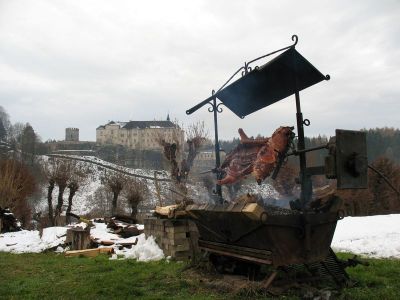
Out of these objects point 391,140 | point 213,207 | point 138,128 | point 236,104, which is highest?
point 138,128

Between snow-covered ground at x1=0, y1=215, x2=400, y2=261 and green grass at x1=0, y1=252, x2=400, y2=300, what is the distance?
1.14m

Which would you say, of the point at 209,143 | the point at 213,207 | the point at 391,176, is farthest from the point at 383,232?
the point at 391,176

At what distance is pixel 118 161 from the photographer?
7406 centimetres

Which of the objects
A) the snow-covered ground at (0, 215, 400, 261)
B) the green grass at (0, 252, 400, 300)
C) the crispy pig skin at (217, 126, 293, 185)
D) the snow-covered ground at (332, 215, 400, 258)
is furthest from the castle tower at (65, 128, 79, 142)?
the crispy pig skin at (217, 126, 293, 185)

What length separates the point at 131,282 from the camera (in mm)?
7035

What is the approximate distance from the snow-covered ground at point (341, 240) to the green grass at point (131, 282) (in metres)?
1.14

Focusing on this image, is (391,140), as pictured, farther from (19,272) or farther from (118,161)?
(19,272)

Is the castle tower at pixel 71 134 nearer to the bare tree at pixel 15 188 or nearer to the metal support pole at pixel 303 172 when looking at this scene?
the bare tree at pixel 15 188

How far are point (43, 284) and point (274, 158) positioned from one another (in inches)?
205

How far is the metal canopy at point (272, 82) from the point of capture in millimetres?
5754

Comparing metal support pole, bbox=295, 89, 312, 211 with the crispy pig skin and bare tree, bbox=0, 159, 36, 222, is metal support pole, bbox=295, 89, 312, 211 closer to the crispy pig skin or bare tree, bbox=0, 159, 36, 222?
the crispy pig skin

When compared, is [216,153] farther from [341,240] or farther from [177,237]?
[341,240]

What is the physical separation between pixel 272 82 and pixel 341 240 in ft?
24.2

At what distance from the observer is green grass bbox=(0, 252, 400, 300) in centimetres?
577
